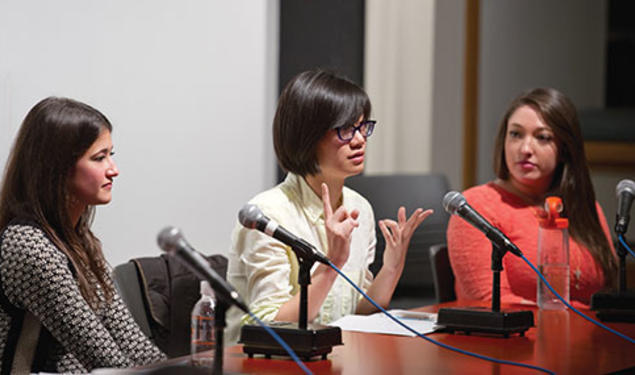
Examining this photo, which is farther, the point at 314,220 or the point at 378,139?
the point at 378,139

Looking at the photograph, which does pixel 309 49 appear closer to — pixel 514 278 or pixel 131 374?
pixel 514 278

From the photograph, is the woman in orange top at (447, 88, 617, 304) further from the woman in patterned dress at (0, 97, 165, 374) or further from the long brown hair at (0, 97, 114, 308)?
the long brown hair at (0, 97, 114, 308)

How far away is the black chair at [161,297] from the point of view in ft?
7.91

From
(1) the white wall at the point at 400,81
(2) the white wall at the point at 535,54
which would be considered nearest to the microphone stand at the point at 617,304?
(1) the white wall at the point at 400,81

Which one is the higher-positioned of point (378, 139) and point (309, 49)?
point (309, 49)

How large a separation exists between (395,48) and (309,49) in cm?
91

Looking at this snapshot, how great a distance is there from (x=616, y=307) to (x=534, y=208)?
2.00ft

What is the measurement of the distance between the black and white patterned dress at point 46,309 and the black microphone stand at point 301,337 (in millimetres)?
344

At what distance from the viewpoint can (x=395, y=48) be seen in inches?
180

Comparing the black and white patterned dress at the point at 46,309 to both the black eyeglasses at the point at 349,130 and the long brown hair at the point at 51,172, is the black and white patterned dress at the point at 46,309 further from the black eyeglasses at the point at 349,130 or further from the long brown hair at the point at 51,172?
the black eyeglasses at the point at 349,130

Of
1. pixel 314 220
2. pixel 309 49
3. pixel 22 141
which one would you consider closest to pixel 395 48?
pixel 309 49

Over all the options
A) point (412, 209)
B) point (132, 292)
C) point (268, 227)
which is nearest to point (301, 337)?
point (268, 227)

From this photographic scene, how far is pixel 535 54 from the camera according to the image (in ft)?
18.6

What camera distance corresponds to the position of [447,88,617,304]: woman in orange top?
9.52 ft
